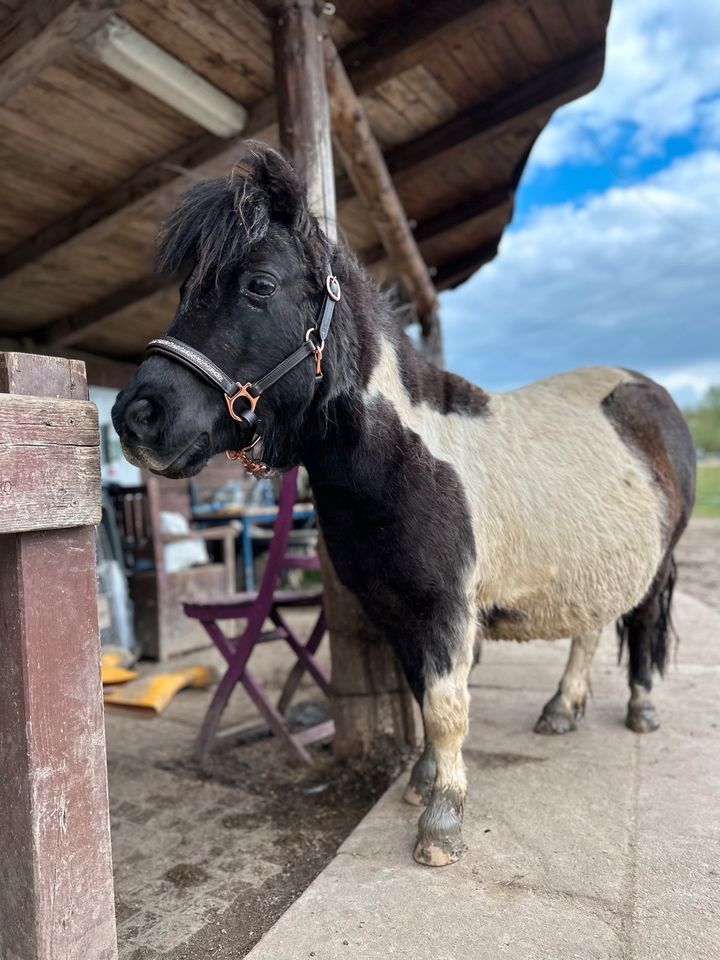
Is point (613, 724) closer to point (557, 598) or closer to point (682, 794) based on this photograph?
point (682, 794)

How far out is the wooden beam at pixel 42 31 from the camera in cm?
274

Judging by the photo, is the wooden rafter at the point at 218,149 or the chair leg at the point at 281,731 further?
the wooden rafter at the point at 218,149

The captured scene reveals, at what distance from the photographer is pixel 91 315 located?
6.67m

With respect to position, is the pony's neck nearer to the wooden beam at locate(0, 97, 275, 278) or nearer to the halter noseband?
the halter noseband

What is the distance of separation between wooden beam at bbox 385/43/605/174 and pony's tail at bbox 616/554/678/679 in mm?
3213

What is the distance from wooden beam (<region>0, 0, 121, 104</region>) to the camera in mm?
2736

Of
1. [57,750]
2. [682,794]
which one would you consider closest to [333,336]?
[57,750]

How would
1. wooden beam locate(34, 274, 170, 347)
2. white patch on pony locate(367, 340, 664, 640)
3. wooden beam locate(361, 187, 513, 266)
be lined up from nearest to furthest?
white patch on pony locate(367, 340, 664, 640)
wooden beam locate(361, 187, 513, 266)
wooden beam locate(34, 274, 170, 347)

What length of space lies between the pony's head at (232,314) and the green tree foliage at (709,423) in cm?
7596

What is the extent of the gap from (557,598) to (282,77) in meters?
2.53

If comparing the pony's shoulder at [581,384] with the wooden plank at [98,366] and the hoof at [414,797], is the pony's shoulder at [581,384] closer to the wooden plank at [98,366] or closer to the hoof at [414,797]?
the hoof at [414,797]

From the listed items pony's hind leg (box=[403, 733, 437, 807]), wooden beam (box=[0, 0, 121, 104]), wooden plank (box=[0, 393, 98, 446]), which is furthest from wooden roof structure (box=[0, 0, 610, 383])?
pony's hind leg (box=[403, 733, 437, 807])

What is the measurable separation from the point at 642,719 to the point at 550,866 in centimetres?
123

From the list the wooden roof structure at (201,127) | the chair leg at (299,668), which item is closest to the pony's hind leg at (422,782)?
the chair leg at (299,668)
